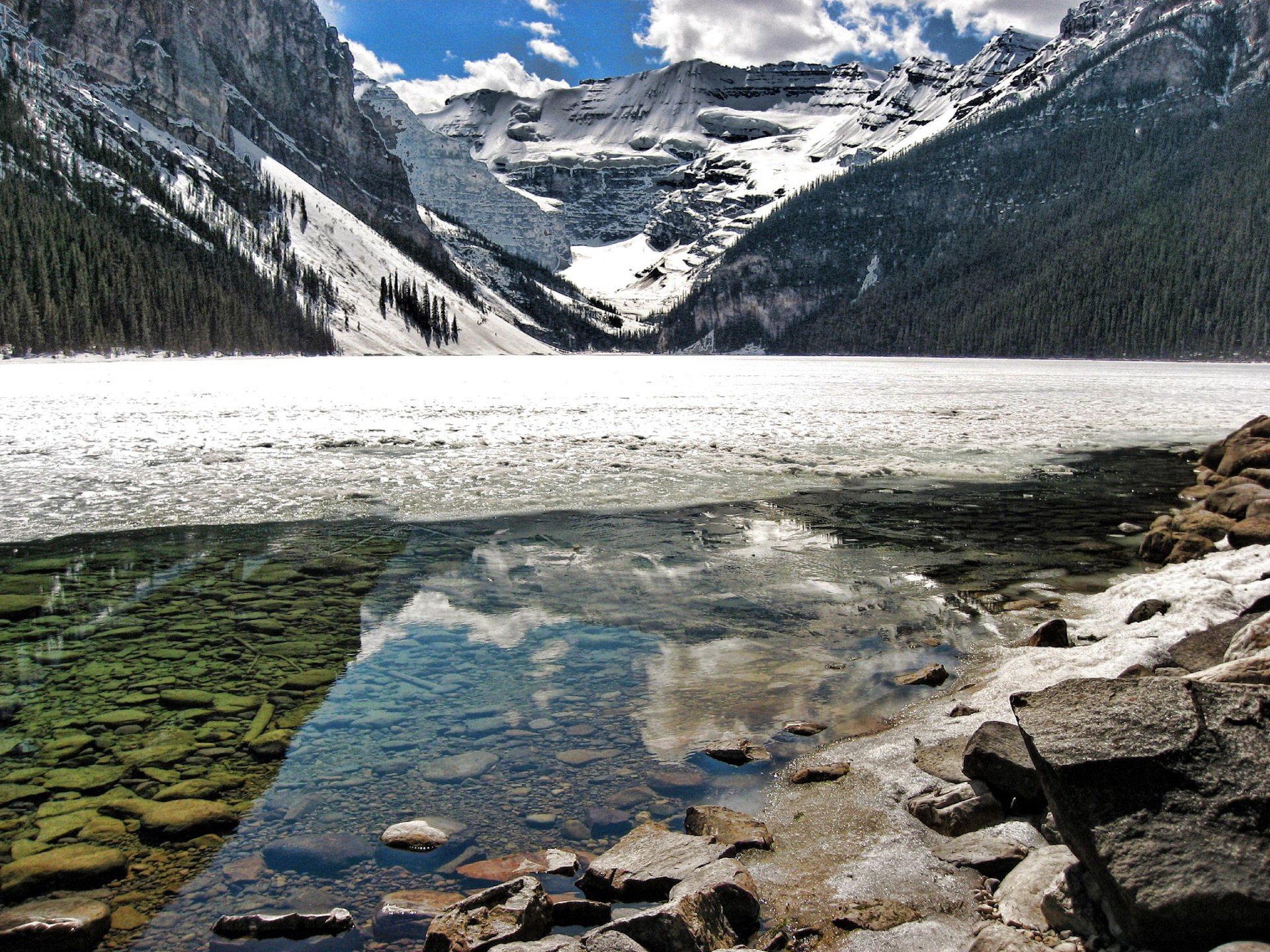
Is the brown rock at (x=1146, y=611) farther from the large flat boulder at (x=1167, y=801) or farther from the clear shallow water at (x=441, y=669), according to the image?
the large flat boulder at (x=1167, y=801)

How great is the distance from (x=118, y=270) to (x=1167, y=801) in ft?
404

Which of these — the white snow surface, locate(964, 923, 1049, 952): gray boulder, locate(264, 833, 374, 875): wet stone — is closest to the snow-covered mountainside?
locate(264, 833, 374, 875): wet stone

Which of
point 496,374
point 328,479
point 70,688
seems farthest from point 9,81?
point 70,688

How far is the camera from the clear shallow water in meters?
4.84

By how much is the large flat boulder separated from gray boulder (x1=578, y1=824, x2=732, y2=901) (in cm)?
177

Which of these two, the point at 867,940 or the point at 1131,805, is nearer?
the point at 1131,805

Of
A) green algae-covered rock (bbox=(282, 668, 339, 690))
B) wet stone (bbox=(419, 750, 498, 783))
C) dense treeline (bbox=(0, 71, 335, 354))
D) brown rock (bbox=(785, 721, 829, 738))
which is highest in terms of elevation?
dense treeline (bbox=(0, 71, 335, 354))

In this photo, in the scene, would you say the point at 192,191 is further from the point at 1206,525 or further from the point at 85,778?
the point at 85,778

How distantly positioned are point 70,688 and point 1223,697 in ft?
25.6

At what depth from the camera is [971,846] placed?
175 inches

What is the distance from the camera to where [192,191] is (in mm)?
145875

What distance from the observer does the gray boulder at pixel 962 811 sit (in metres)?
4.69

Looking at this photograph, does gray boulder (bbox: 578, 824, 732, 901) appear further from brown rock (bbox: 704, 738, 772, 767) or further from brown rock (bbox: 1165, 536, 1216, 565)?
brown rock (bbox: 1165, 536, 1216, 565)

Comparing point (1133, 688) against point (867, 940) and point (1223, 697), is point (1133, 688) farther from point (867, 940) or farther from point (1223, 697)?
point (867, 940)
